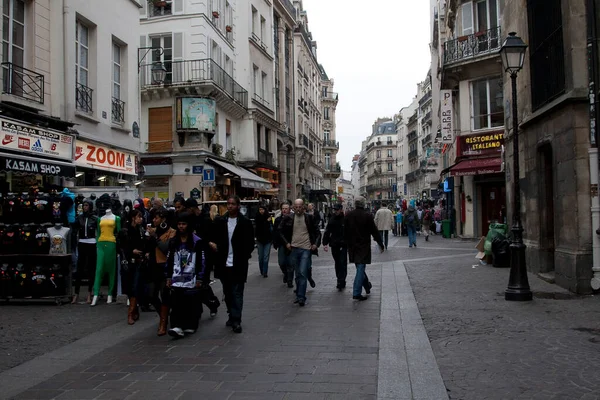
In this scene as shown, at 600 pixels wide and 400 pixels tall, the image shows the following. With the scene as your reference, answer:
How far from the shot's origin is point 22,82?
13.1 m

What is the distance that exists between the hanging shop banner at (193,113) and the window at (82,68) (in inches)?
389

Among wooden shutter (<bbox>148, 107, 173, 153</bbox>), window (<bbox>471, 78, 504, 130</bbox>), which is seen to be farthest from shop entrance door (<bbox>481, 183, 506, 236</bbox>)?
wooden shutter (<bbox>148, 107, 173, 153</bbox>)

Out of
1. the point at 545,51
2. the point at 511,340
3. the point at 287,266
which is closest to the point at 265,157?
the point at 287,266

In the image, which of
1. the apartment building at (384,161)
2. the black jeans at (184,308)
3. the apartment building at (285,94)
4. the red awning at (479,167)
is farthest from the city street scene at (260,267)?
the apartment building at (384,161)

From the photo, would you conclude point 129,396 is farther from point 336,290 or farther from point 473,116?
point 473,116

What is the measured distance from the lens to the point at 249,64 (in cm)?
3281

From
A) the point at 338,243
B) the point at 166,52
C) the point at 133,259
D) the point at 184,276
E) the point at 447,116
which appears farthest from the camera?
the point at 447,116

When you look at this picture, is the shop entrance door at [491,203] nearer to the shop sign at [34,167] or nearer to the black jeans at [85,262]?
the shop sign at [34,167]

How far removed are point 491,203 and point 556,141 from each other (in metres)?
15.2

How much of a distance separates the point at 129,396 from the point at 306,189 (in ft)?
155

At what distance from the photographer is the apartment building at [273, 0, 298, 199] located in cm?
4022

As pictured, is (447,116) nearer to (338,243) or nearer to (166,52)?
(166,52)

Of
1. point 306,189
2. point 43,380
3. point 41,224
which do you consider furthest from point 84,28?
point 306,189

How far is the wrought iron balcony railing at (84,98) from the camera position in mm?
15374
